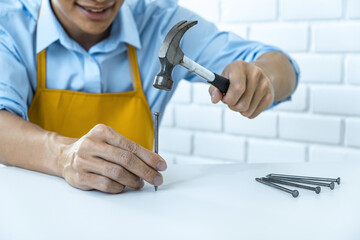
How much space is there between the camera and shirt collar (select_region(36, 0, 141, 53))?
1146 mm

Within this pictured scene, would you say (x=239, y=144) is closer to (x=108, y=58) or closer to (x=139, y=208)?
(x=108, y=58)

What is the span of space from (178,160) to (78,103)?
0.68 meters

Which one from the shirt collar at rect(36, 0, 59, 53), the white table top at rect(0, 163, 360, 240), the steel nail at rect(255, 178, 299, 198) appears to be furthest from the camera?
the shirt collar at rect(36, 0, 59, 53)

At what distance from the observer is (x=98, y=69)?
1.20 m

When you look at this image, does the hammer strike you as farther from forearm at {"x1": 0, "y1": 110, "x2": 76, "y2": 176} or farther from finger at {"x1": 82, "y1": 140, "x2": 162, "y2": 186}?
forearm at {"x1": 0, "y1": 110, "x2": 76, "y2": 176}

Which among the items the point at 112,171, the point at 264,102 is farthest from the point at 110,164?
the point at 264,102

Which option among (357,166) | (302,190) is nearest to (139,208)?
(302,190)

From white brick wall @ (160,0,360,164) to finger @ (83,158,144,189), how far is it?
85 centimetres

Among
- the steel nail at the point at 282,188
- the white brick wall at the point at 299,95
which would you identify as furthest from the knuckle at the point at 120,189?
the white brick wall at the point at 299,95

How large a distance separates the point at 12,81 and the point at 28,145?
21 centimetres

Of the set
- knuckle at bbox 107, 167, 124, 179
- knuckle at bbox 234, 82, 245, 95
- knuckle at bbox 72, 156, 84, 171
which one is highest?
knuckle at bbox 234, 82, 245, 95

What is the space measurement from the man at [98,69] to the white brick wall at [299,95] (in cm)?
23

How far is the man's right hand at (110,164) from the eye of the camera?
0.75 m

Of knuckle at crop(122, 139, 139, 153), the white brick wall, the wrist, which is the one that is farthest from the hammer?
the white brick wall
